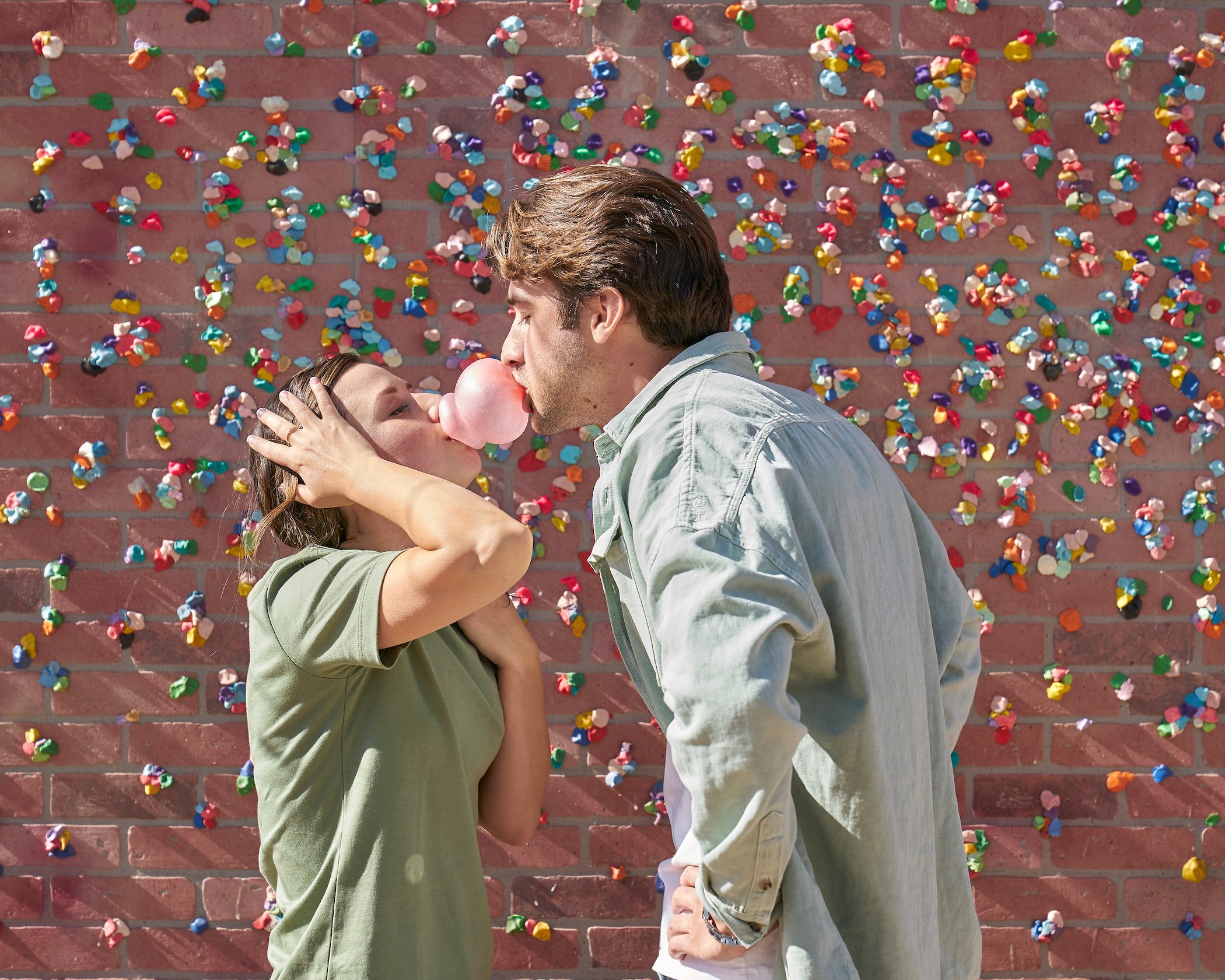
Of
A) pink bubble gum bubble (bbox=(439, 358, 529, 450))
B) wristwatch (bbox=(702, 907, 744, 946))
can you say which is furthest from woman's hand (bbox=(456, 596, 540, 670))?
wristwatch (bbox=(702, 907, 744, 946))

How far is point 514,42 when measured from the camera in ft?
7.71

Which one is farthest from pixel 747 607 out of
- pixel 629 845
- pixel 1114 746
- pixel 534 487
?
pixel 1114 746

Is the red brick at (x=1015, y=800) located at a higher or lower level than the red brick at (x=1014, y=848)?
higher

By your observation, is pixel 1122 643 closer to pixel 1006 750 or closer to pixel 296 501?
pixel 1006 750

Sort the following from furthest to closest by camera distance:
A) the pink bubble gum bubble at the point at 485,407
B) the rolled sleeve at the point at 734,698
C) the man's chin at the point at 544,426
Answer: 1. the pink bubble gum bubble at the point at 485,407
2. the man's chin at the point at 544,426
3. the rolled sleeve at the point at 734,698

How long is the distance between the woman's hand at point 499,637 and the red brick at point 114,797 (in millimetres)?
1016

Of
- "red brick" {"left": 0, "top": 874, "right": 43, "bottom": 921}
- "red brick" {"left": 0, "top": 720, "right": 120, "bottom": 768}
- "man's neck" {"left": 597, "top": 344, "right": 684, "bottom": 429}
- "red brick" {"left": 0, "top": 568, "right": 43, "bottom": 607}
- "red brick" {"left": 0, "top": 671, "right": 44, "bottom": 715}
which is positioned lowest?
"red brick" {"left": 0, "top": 874, "right": 43, "bottom": 921}

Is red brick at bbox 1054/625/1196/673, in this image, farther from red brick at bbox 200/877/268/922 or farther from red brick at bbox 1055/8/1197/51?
red brick at bbox 200/877/268/922

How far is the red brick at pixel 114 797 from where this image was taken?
242 centimetres

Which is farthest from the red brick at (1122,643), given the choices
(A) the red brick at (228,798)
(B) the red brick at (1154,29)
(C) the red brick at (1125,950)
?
(A) the red brick at (228,798)

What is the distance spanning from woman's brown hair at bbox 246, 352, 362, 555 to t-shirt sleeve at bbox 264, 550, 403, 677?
0.50 feet

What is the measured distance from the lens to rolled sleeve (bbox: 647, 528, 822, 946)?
3.78ft

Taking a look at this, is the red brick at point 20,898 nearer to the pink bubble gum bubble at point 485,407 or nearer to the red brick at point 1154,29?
the pink bubble gum bubble at point 485,407

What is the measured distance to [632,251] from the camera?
1.54 meters
